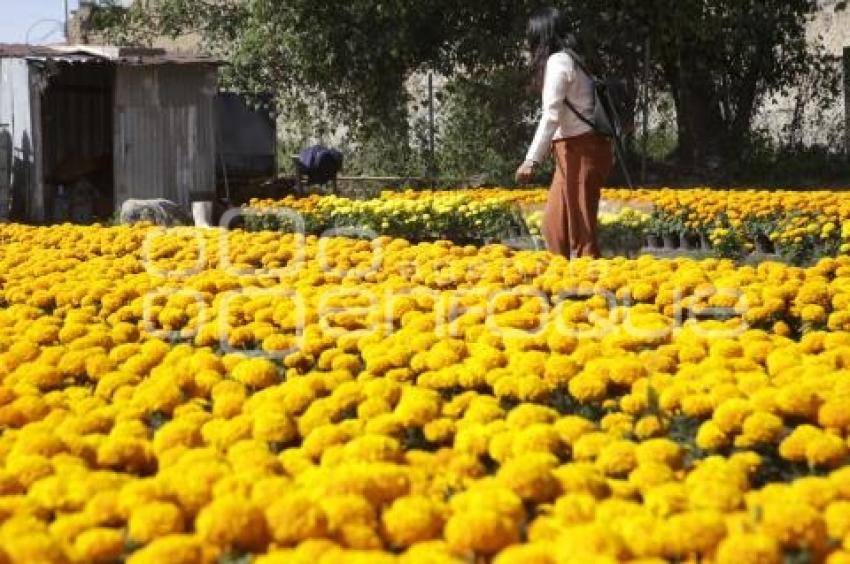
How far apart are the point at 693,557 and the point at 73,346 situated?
2473mm

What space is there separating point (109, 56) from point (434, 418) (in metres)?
11.6

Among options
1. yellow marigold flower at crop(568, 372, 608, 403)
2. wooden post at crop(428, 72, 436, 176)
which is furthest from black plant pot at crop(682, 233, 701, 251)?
wooden post at crop(428, 72, 436, 176)

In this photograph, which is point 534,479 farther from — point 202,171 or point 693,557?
point 202,171

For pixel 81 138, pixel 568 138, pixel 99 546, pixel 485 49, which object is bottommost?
pixel 99 546

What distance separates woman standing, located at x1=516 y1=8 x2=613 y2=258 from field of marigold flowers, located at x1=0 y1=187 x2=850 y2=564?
1328mm

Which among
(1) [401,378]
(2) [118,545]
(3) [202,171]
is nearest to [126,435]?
(2) [118,545]

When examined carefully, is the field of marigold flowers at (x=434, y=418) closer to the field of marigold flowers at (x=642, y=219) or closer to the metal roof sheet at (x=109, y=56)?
the field of marigold flowers at (x=642, y=219)

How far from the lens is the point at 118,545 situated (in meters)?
2.10

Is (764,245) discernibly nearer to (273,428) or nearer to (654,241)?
(654,241)

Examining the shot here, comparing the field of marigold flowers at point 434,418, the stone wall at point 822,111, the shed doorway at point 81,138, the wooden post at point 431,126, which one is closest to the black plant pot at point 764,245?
the field of marigold flowers at point 434,418

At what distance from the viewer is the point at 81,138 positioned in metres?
17.8

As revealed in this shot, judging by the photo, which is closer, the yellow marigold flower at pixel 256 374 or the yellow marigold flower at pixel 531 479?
the yellow marigold flower at pixel 531 479

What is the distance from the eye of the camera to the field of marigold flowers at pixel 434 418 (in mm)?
2094

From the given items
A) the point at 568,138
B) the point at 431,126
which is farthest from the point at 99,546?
the point at 431,126
